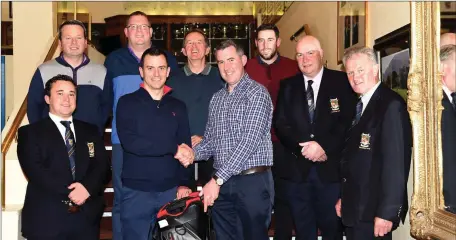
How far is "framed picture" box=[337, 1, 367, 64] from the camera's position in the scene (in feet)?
14.0

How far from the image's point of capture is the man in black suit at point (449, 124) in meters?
2.49

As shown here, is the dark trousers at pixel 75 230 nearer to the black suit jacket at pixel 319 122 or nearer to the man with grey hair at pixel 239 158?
the man with grey hair at pixel 239 158

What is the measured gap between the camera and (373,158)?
2.71 m

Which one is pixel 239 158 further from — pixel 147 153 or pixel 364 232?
pixel 364 232

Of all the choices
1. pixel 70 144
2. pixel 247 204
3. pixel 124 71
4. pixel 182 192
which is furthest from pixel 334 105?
pixel 70 144

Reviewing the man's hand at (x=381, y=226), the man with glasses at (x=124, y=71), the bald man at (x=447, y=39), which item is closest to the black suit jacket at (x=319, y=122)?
the man's hand at (x=381, y=226)

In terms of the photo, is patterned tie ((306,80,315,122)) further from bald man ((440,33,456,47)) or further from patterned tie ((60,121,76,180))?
patterned tie ((60,121,76,180))

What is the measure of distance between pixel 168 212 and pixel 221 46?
1076 mm

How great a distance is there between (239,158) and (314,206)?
2.27 feet

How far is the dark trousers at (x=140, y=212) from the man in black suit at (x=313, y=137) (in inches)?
34.8

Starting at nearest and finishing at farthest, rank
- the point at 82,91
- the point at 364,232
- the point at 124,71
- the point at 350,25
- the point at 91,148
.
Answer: the point at 364,232
the point at 91,148
the point at 82,91
the point at 124,71
the point at 350,25

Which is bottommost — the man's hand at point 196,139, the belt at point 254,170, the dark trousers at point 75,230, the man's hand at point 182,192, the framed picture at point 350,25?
the dark trousers at point 75,230

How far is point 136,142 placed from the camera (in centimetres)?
312

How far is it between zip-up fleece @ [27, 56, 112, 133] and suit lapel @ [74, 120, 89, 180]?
43 cm
